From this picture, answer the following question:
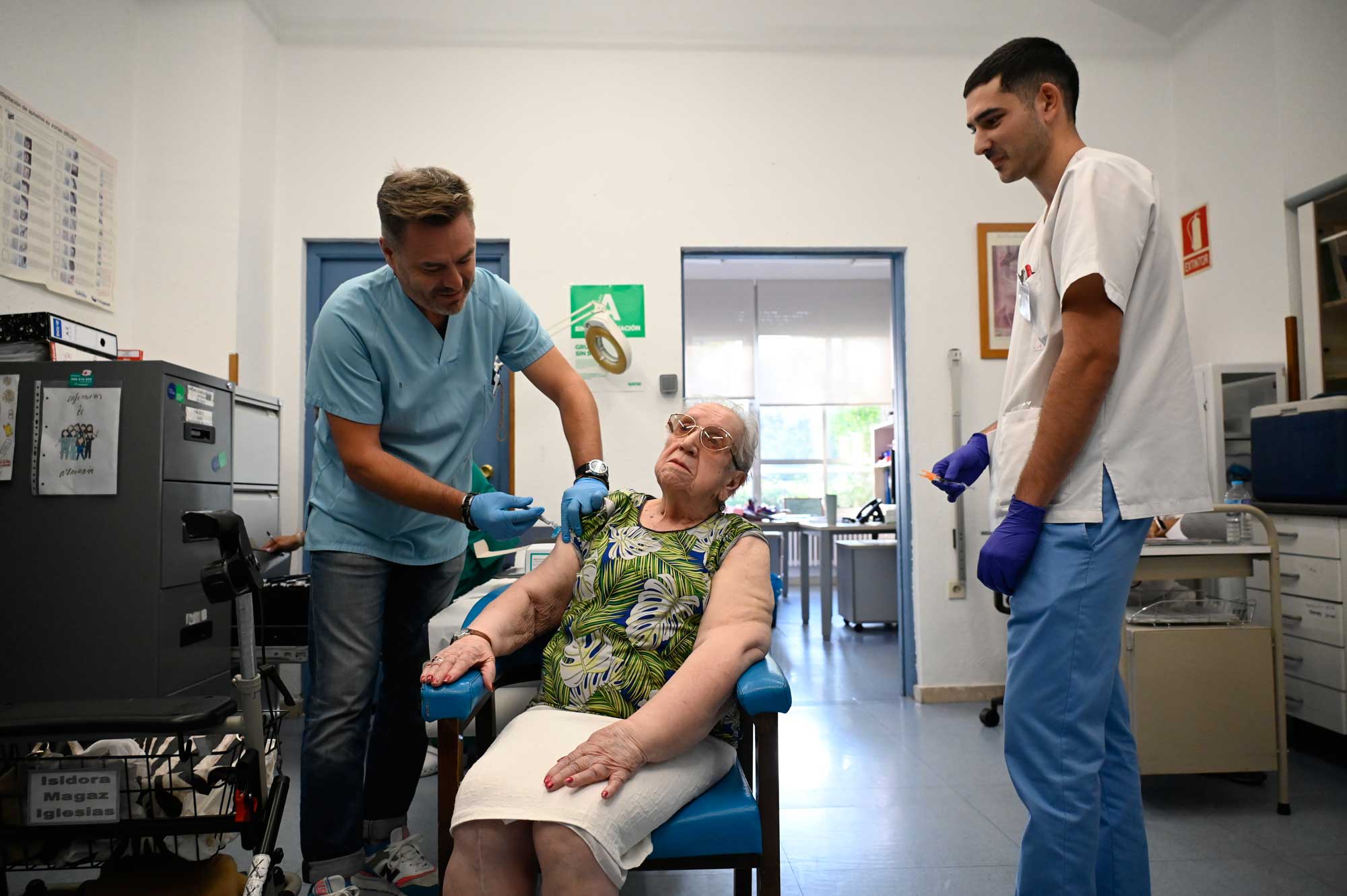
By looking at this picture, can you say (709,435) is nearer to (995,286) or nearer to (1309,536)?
(1309,536)

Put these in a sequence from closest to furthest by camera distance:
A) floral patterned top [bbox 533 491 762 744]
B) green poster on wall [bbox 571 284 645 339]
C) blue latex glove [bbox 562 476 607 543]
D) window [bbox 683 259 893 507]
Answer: floral patterned top [bbox 533 491 762 744] < blue latex glove [bbox 562 476 607 543] < green poster on wall [bbox 571 284 645 339] < window [bbox 683 259 893 507]

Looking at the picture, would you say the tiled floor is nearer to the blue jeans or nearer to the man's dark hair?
the blue jeans

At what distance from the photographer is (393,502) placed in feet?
5.16

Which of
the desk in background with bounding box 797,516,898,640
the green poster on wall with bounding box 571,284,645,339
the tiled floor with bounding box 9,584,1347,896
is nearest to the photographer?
the tiled floor with bounding box 9,584,1347,896

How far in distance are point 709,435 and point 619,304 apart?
2.06m

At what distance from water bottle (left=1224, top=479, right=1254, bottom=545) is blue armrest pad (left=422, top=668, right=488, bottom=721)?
7.67 feet

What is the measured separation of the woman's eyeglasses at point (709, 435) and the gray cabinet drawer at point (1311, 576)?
205cm

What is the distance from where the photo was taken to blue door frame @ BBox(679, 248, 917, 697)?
11.9ft

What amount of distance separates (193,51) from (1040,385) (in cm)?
358

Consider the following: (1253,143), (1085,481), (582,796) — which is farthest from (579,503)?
(1253,143)

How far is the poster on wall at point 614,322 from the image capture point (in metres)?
3.54

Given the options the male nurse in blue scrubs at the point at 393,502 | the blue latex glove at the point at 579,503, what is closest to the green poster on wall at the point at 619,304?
the male nurse in blue scrubs at the point at 393,502

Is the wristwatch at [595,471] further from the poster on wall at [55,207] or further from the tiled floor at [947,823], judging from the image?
the poster on wall at [55,207]

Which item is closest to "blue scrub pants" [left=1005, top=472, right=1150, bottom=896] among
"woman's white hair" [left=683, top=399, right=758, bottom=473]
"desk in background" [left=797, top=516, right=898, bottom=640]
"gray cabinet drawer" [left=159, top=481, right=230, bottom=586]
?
"woman's white hair" [left=683, top=399, right=758, bottom=473]
